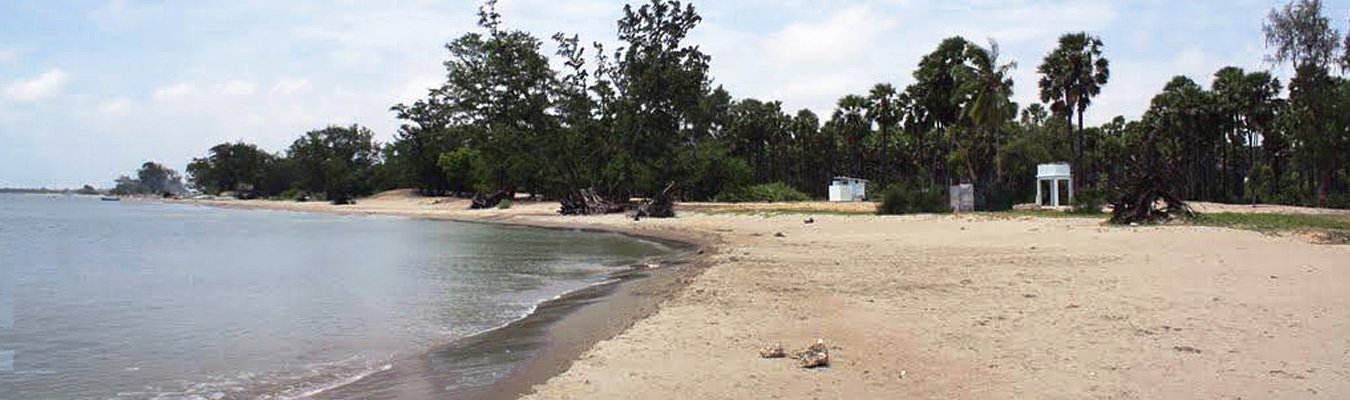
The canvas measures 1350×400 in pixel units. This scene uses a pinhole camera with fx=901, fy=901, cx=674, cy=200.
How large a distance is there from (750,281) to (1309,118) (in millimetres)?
44905

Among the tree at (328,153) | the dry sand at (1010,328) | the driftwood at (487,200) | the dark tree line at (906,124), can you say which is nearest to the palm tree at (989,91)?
the dark tree line at (906,124)

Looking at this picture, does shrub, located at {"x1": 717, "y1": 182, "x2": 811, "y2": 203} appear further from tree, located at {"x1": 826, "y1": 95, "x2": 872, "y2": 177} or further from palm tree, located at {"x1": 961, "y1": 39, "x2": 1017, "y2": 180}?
palm tree, located at {"x1": 961, "y1": 39, "x2": 1017, "y2": 180}

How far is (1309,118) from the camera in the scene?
4662 centimetres

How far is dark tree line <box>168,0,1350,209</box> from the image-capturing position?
46.6m

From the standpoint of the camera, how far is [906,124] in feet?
204

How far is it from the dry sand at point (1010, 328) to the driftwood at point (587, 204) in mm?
36134

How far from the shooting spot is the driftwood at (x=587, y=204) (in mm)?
54966

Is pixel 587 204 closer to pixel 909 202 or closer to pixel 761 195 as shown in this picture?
pixel 761 195

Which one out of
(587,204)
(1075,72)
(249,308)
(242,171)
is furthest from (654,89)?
(242,171)

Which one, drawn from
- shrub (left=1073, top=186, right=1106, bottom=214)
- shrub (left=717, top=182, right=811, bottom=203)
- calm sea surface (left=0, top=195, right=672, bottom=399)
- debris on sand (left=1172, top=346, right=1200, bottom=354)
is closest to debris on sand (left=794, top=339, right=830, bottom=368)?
debris on sand (left=1172, top=346, right=1200, bottom=354)

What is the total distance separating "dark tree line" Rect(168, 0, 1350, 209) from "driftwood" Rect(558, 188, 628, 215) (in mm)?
709

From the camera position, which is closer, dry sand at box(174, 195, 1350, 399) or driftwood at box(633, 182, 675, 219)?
dry sand at box(174, 195, 1350, 399)

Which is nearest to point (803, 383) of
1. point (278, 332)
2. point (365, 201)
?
point (278, 332)

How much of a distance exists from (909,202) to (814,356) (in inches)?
1300
